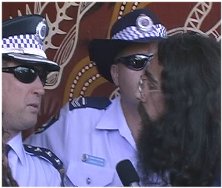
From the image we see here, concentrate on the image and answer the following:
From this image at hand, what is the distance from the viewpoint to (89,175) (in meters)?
2.37

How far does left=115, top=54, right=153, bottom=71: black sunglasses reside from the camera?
8.05ft

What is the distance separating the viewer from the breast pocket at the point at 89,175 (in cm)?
A: 232

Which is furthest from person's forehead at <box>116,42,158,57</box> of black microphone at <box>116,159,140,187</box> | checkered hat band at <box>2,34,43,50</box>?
black microphone at <box>116,159,140,187</box>

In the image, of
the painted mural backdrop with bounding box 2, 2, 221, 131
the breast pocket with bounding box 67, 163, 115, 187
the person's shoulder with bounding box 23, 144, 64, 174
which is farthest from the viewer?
the painted mural backdrop with bounding box 2, 2, 221, 131

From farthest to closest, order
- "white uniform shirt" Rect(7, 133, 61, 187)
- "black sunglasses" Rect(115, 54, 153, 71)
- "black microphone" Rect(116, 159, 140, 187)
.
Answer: "black sunglasses" Rect(115, 54, 153, 71) → "white uniform shirt" Rect(7, 133, 61, 187) → "black microphone" Rect(116, 159, 140, 187)

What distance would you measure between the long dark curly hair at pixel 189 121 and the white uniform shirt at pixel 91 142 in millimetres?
355

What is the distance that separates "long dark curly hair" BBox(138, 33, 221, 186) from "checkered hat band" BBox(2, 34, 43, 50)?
20.4 inches

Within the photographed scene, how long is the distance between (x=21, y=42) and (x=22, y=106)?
0.22m

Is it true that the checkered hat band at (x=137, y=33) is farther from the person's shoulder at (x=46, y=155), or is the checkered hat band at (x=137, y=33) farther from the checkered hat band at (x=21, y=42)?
the person's shoulder at (x=46, y=155)

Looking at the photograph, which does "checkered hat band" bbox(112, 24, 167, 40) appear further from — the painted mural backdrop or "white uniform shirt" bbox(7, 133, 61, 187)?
"white uniform shirt" bbox(7, 133, 61, 187)

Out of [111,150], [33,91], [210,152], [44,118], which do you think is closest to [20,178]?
[33,91]

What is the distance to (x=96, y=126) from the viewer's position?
245cm

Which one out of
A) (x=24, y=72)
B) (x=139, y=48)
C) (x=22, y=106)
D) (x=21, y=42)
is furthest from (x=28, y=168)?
(x=139, y=48)

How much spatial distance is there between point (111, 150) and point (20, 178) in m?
0.43
